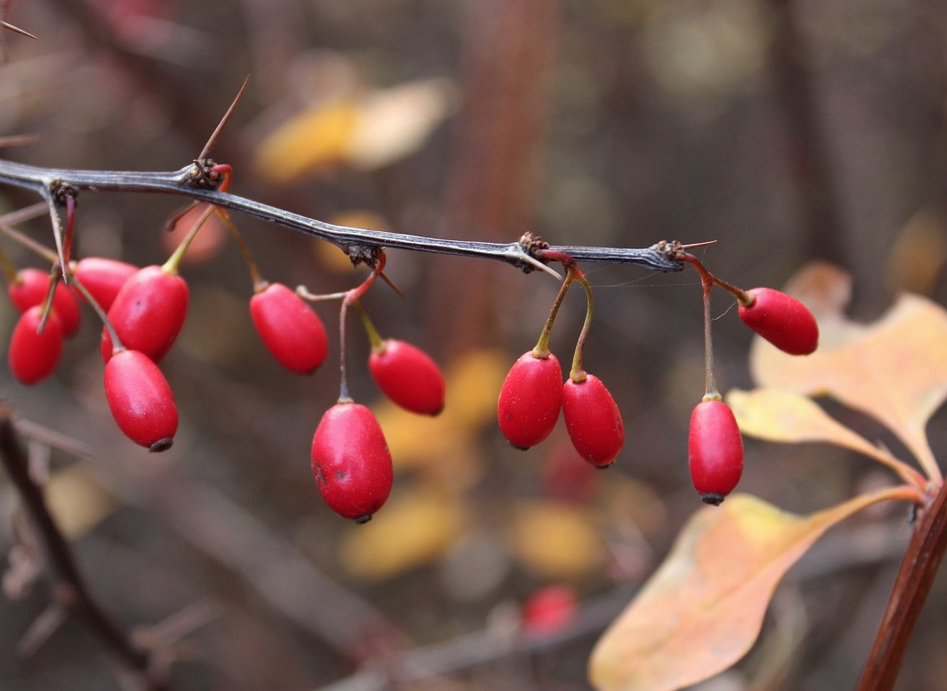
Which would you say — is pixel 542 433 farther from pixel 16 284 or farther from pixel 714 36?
pixel 714 36

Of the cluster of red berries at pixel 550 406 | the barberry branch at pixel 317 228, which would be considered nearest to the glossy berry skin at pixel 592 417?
the cluster of red berries at pixel 550 406

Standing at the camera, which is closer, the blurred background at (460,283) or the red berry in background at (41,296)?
the red berry in background at (41,296)

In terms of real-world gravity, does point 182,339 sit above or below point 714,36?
below

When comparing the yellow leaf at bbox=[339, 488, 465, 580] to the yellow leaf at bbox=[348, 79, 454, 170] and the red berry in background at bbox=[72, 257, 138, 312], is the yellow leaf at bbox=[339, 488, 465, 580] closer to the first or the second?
the yellow leaf at bbox=[348, 79, 454, 170]

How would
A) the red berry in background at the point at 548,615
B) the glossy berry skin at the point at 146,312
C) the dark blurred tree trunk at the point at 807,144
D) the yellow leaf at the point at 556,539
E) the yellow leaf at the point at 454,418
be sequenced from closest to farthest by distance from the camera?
the glossy berry skin at the point at 146,312 < the red berry in background at the point at 548,615 < the yellow leaf at the point at 454,418 < the dark blurred tree trunk at the point at 807,144 < the yellow leaf at the point at 556,539

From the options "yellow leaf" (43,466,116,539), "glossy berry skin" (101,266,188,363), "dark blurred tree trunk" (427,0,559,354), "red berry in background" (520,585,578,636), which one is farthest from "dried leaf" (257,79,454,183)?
"yellow leaf" (43,466,116,539)

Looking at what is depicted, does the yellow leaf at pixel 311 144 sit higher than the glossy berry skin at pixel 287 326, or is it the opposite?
the glossy berry skin at pixel 287 326

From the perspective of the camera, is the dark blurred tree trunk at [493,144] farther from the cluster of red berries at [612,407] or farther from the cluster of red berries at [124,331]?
the cluster of red berries at [612,407]

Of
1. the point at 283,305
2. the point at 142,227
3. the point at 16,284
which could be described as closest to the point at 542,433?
the point at 283,305
